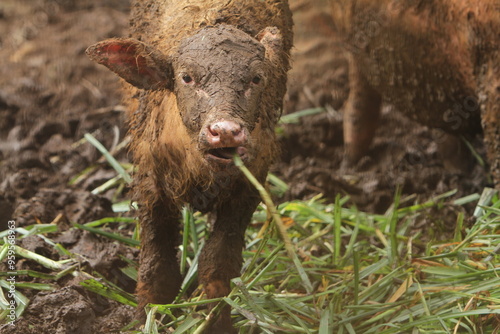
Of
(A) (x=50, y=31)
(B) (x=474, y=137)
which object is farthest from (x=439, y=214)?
(A) (x=50, y=31)

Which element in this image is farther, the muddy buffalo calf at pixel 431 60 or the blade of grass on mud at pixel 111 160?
the blade of grass on mud at pixel 111 160

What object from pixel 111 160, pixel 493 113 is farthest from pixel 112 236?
pixel 493 113

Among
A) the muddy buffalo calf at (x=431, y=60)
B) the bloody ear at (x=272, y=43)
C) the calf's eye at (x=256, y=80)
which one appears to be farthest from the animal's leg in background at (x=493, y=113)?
the calf's eye at (x=256, y=80)

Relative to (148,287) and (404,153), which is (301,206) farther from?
(404,153)

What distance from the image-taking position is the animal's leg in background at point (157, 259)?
12.6ft

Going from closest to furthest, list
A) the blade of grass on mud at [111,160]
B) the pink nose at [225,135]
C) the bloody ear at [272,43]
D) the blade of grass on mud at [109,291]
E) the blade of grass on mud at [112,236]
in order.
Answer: the pink nose at [225,135]
the bloody ear at [272,43]
the blade of grass on mud at [109,291]
the blade of grass on mud at [112,236]
the blade of grass on mud at [111,160]

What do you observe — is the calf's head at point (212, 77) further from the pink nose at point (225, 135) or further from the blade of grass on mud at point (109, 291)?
the blade of grass on mud at point (109, 291)

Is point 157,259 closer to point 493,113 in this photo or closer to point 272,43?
point 272,43

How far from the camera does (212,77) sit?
3.13 meters

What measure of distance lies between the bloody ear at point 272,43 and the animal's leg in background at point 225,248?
26.8 inches

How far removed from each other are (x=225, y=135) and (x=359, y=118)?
3.80 m

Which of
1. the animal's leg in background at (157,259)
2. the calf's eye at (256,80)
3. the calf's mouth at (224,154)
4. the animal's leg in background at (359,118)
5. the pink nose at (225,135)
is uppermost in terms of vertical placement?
the calf's eye at (256,80)

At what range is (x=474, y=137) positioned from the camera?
593 cm

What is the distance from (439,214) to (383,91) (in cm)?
126
